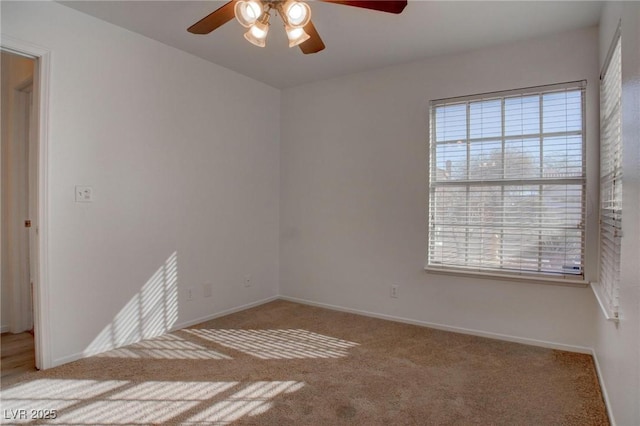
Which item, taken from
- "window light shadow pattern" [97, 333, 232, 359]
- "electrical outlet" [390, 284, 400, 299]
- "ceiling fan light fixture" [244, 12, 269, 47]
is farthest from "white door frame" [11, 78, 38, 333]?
"electrical outlet" [390, 284, 400, 299]

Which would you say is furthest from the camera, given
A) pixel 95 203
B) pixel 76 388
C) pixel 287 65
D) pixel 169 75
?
pixel 287 65

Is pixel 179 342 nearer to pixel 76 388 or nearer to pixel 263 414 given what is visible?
pixel 76 388

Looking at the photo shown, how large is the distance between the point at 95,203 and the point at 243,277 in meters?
1.73

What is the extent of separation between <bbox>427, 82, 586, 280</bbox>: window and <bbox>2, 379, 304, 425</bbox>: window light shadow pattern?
78.6 inches

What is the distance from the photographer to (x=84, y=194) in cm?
274

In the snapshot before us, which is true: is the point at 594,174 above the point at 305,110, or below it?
below

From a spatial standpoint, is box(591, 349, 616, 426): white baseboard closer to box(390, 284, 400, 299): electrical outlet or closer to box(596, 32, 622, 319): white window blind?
box(596, 32, 622, 319): white window blind

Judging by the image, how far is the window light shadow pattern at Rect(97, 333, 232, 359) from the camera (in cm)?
279

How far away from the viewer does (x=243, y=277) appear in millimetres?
4086

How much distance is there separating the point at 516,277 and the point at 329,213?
195 centimetres

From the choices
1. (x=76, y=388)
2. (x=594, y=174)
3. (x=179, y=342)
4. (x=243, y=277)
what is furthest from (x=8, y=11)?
(x=594, y=174)

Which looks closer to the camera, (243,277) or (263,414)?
(263,414)

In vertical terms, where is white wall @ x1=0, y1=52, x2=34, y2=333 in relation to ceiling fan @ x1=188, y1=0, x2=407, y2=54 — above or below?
below

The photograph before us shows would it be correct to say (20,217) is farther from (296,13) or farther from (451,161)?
(451,161)
